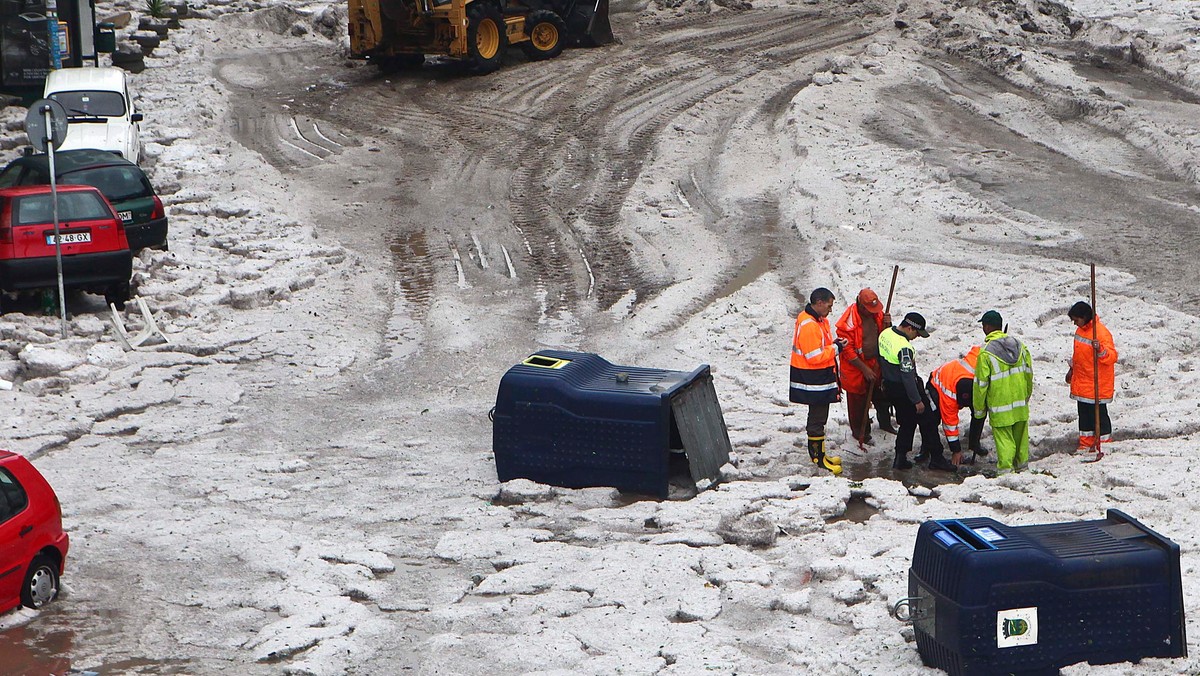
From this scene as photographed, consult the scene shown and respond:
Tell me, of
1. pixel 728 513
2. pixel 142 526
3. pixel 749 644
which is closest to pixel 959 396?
pixel 728 513

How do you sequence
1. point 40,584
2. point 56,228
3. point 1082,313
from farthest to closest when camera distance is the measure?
point 56,228 → point 1082,313 → point 40,584

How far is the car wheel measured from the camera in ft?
26.3

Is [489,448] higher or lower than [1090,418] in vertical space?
lower

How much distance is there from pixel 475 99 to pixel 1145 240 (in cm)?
1341

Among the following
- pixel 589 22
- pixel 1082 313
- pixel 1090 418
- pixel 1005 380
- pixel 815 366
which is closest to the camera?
pixel 1005 380

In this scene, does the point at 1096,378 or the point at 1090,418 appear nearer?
the point at 1096,378

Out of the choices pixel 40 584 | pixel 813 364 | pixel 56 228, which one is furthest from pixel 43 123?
pixel 813 364

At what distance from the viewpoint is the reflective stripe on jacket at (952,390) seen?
34.4 feet

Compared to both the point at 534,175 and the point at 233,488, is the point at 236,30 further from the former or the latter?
Result: the point at 233,488

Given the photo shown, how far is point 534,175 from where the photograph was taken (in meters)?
20.5

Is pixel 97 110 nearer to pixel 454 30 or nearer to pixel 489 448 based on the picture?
pixel 454 30

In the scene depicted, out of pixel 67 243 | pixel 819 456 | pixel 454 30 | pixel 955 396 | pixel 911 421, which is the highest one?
pixel 454 30

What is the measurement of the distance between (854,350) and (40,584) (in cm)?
653

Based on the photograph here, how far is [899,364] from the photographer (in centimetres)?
1030
